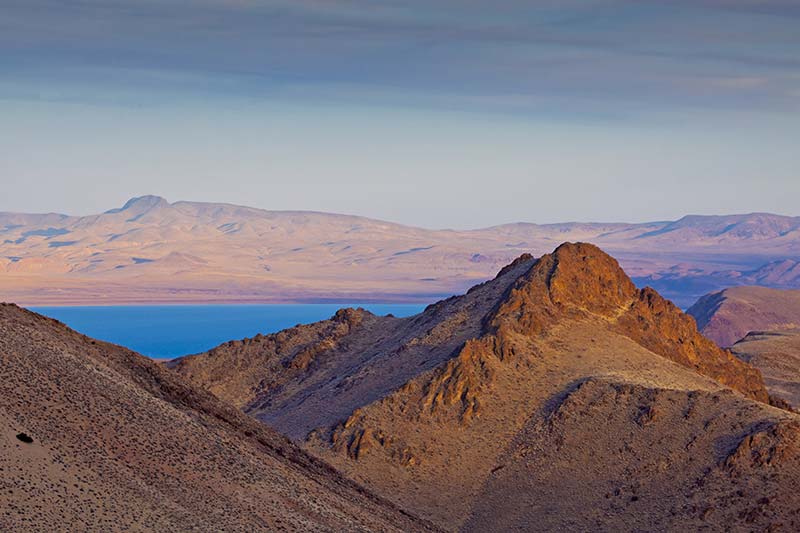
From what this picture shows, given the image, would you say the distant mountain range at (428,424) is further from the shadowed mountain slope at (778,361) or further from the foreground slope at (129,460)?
the shadowed mountain slope at (778,361)

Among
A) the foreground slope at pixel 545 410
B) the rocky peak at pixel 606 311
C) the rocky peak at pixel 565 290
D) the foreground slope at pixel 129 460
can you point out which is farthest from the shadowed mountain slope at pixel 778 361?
the foreground slope at pixel 129 460

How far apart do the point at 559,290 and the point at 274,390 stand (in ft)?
71.5

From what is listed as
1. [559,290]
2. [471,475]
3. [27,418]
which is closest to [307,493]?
[27,418]

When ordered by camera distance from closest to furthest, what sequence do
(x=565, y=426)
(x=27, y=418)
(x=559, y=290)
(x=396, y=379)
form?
(x=27, y=418) → (x=565, y=426) → (x=396, y=379) → (x=559, y=290)

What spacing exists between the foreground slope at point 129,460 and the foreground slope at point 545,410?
9.84 meters

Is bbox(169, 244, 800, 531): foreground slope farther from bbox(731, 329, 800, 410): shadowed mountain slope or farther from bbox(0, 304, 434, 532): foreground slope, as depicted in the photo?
bbox(731, 329, 800, 410): shadowed mountain slope

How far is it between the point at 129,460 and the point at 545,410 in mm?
31868

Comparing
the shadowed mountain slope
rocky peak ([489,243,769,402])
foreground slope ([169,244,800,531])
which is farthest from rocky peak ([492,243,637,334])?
the shadowed mountain slope

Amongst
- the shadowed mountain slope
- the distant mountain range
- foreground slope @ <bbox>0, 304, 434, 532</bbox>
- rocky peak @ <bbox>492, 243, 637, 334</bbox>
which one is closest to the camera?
foreground slope @ <bbox>0, 304, 434, 532</bbox>

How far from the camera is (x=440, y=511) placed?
60.1 meters

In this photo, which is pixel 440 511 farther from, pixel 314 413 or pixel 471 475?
pixel 314 413

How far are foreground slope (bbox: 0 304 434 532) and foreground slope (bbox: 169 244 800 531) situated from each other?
9.84m

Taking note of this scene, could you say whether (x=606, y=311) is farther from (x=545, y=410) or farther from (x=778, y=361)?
(x=778, y=361)

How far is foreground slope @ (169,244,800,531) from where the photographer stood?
58.4 meters
